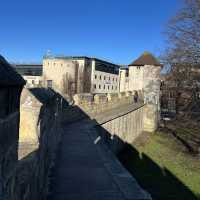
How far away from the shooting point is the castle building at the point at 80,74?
4428 cm

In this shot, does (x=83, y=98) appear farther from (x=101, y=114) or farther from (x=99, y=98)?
(x=99, y=98)

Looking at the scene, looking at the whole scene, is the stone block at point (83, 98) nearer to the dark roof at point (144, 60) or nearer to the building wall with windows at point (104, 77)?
the dark roof at point (144, 60)

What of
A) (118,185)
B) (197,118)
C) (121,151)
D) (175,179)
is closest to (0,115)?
(118,185)

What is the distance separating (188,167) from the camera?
14156 millimetres

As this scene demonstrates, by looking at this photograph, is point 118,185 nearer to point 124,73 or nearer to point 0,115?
point 0,115

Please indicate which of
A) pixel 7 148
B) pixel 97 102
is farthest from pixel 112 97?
pixel 7 148

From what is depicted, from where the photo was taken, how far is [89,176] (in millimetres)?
7535

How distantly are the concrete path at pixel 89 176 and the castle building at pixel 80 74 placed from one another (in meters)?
27.9

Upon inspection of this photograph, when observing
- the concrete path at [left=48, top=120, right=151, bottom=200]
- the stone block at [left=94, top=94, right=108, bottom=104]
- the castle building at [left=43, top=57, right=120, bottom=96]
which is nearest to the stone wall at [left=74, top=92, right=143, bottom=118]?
the stone block at [left=94, top=94, right=108, bottom=104]

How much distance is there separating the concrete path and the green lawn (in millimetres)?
2785

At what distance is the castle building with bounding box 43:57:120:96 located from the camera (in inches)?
1743

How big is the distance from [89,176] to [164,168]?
7.60 m

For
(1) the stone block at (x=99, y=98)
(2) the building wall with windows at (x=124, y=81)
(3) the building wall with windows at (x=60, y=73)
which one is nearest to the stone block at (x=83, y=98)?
(1) the stone block at (x=99, y=98)

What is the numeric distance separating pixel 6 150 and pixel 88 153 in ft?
23.6
